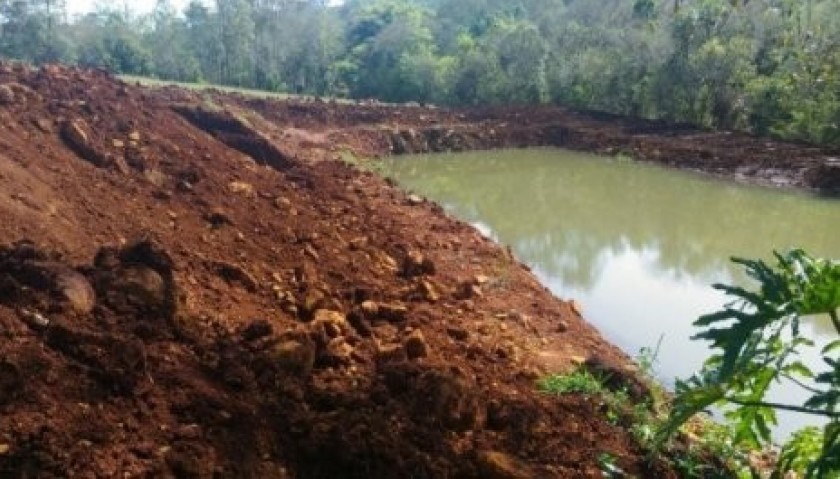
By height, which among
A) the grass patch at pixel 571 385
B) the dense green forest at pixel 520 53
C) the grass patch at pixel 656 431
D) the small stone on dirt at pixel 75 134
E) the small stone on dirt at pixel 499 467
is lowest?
the grass patch at pixel 656 431

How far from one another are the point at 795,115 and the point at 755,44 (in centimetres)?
336

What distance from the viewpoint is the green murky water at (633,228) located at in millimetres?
8734

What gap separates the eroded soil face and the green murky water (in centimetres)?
116

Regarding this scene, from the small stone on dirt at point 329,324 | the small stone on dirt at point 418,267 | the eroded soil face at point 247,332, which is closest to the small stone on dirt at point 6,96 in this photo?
the eroded soil face at point 247,332

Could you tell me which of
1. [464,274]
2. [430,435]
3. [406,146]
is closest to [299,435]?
[430,435]

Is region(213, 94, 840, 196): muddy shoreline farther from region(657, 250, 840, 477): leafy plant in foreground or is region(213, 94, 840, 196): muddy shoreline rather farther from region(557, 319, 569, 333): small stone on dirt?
region(657, 250, 840, 477): leafy plant in foreground

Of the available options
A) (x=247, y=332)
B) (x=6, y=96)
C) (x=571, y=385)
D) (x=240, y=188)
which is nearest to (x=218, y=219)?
(x=240, y=188)

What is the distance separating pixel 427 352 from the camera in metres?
5.07

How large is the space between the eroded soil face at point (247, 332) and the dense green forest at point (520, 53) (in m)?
14.7

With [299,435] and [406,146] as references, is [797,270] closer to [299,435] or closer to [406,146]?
[299,435]

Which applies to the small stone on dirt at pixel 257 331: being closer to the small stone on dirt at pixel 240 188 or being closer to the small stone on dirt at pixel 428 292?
the small stone on dirt at pixel 428 292

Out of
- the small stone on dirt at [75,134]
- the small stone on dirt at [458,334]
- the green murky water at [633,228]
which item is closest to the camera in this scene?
the small stone on dirt at [458,334]

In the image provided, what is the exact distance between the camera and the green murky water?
873 centimetres

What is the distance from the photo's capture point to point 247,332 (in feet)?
15.4
